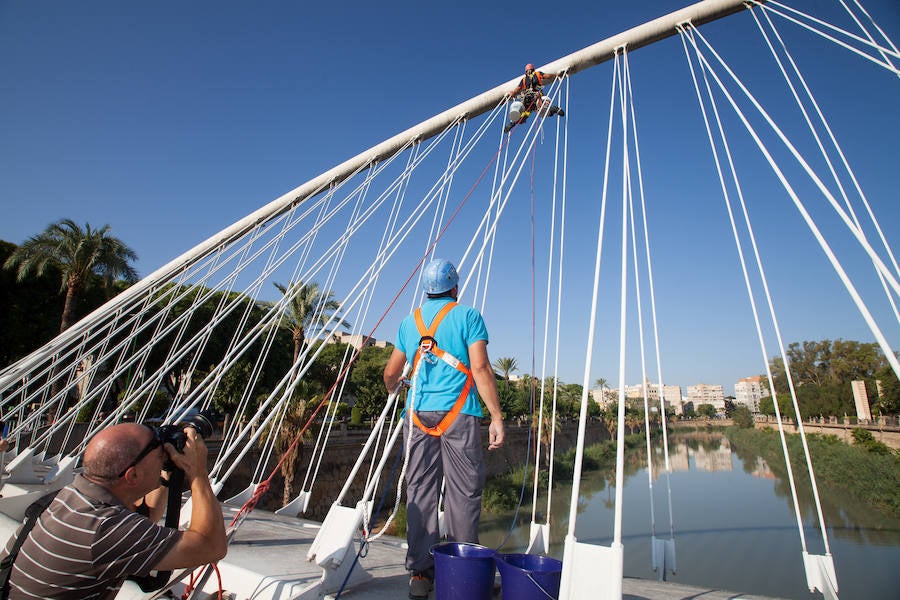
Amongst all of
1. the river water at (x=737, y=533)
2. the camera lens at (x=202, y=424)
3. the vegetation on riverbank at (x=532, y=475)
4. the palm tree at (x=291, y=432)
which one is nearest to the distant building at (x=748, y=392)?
the vegetation on riverbank at (x=532, y=475)

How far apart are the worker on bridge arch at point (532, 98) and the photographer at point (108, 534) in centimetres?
363

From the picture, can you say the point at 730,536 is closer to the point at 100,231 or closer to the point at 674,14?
the point at 674,14

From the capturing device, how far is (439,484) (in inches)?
71.6

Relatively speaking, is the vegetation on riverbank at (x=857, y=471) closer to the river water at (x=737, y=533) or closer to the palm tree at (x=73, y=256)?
the river water at (x=737, y=533)

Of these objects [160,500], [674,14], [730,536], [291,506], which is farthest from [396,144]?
[730,536]

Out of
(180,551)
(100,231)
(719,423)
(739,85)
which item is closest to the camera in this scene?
(180,551)

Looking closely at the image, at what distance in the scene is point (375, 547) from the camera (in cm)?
243

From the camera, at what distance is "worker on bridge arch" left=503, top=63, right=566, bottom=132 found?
150 inches

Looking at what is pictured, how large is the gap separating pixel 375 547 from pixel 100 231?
15647 mm

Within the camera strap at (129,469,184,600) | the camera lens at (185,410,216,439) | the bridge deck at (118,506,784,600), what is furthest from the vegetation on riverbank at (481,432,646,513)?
the camera strap at (129,469,184,600)

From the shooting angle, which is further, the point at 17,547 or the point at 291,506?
the point at 291,506

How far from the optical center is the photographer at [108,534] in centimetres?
98

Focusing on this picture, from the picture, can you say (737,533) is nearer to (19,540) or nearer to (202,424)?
(202,424)

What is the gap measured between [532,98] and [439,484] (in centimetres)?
331
